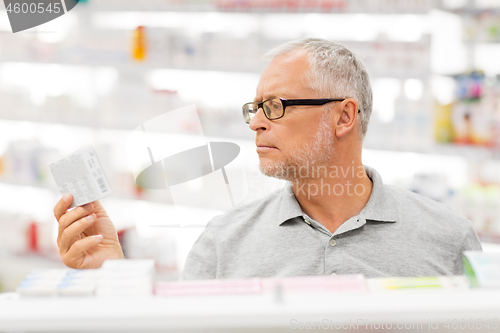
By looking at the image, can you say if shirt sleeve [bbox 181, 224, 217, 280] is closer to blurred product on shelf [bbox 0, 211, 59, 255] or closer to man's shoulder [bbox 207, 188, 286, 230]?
man's shoulder [bbox 207, 188, 286, 230]

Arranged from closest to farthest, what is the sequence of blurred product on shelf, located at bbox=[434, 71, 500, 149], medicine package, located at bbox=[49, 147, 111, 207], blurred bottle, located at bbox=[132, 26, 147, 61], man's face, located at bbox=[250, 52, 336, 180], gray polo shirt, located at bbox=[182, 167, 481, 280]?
medicine package, located at bbox=[49, 147, 111, 207], gray polo shirt, located at bbox=[182, 167, 481, 280], man's face, located at bbox=[250, 52, 336, 180], blurred product on shelf, located at bbox=[434, 71, 500, 149], blurred bottle, located at bbox=[132, 26, 147, 61]

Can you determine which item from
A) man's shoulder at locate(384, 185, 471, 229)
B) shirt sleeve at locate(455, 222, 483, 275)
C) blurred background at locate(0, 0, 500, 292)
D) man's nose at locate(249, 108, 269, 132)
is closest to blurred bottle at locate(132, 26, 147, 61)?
blurred background at locate(0, 0, 500, 292)

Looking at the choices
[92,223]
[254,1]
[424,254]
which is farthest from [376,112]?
[92,223]

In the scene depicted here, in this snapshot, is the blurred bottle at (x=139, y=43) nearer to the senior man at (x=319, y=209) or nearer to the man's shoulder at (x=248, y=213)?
the senior man at (x=319, y=209)

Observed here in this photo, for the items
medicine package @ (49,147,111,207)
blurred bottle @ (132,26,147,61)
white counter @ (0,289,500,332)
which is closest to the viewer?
white counter @ (0,289,500,332)

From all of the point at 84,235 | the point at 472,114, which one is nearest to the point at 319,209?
the point at 84,235

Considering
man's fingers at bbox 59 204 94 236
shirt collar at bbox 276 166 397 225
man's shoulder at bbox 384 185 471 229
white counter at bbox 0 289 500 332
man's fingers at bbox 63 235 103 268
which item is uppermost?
white counter at bbox 0 289 500 332

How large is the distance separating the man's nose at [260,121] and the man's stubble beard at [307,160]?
11 centimetres

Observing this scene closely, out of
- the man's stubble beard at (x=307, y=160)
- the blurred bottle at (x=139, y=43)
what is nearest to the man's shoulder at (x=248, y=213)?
the man's stubble beard at (x=307, y=160)

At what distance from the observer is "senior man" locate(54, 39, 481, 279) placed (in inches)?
51.9

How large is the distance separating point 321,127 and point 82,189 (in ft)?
2.40

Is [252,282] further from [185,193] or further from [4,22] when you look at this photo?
[4,22]

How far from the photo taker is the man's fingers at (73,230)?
44.4 inches

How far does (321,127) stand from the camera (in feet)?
4.79
